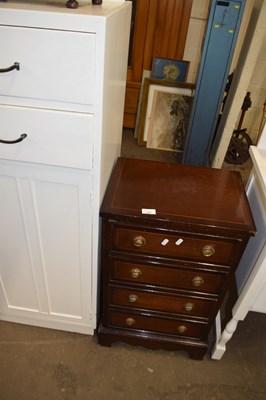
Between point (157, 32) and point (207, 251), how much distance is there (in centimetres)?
241

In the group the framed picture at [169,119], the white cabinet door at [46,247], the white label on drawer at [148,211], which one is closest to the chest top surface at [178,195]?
the white label on drawer at [148,211]

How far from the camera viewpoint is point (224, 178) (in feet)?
4.13

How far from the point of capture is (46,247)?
1.14 metres

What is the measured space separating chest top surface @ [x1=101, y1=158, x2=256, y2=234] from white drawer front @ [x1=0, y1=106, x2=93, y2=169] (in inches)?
8.7

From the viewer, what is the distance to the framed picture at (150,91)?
2725mm

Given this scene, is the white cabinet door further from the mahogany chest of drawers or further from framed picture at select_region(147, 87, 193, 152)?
framed picture at select_region(147, 87, 193, 152)

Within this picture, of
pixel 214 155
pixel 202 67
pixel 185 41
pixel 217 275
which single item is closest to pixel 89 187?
pixel 217 275

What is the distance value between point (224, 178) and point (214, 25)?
4.40 feet

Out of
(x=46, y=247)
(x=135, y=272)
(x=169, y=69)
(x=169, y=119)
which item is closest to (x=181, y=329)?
(x=135, y=272)

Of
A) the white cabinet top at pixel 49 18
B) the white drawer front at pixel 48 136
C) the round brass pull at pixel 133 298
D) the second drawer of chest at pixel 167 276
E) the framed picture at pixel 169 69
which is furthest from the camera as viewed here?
the framed picture at pixel 169 69

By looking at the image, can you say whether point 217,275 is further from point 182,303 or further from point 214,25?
point 214,25

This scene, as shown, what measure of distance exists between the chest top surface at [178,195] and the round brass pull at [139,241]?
0.32ft

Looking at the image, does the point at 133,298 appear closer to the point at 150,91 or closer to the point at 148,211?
the point at 148,211

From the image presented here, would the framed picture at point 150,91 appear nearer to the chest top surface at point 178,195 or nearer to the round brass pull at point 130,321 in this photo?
the chest top surface at point 178,195
